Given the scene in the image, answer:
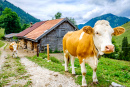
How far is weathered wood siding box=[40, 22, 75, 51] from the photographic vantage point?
44.5ft

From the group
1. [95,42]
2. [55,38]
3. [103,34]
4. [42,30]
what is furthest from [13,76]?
[42,30]

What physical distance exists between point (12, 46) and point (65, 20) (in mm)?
8306

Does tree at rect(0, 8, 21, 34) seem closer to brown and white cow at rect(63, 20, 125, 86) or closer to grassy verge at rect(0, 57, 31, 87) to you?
grassy verge at rect(0, 57, 31, 87)

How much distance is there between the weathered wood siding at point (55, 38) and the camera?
13.6 m

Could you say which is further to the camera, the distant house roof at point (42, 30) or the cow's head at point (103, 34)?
the distant house roof at point (42, 30)

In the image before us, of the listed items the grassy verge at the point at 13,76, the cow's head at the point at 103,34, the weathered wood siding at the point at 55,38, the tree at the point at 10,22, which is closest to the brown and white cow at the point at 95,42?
the cow's head at the point at 103,34

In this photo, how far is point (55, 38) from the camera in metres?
14.4

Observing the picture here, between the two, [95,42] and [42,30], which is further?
[42,30]

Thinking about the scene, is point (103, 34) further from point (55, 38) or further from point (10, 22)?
point (10, 22)

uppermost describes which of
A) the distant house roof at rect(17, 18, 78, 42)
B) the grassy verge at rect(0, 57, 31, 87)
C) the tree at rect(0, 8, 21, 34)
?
the tree at rect(0, 8, 21, 34)

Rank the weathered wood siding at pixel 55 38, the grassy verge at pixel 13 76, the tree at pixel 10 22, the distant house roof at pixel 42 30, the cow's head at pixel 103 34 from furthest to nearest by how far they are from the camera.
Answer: the tree at pixel 10 22 < the weathered wood siding at pixel 55 38 < the distant house roof at pixel 42 30 < the grassy verge at pixel 13 76 < the cow's head at pixel 103 34

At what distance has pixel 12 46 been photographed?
9.82 m

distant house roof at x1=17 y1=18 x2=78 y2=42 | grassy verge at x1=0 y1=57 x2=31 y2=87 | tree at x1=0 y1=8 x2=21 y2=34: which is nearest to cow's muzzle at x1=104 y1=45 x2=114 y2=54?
→ grassy verge at x1=0 y1=57 x2=31 y2=87

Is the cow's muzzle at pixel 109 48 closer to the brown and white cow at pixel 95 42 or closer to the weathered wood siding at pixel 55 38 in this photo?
the brown and white cow at pixel 95 42
